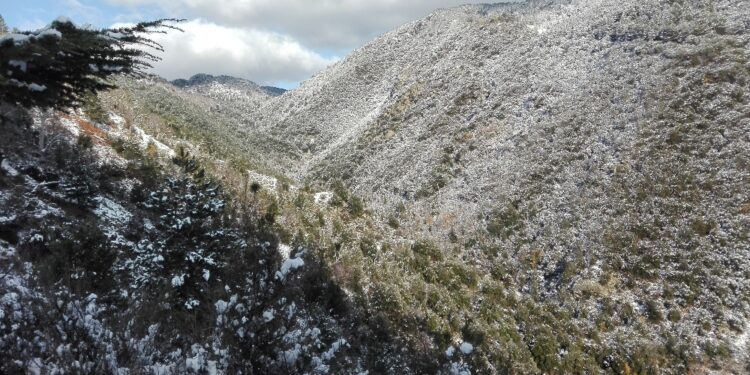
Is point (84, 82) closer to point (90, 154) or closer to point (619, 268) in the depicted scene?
point (90, 154)

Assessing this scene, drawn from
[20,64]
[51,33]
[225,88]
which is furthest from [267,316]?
[225,88]

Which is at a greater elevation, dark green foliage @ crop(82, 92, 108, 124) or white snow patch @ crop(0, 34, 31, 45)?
white snow patch @ crop(0, 34, 31, 45)

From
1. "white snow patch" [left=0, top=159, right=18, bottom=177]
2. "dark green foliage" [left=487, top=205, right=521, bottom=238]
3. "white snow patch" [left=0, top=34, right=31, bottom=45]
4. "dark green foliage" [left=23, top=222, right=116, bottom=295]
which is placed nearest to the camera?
"white snow patch" [left=0, top=34, right=31, bottom=45]

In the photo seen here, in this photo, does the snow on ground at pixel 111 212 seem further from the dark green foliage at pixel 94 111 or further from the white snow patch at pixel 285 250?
the dark green foliage at pixel 94 111

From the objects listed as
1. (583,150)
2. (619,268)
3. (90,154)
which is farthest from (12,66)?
→ (583,150)

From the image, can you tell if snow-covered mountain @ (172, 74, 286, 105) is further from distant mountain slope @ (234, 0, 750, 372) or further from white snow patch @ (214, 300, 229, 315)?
white snow patch @ (214, 300, 229, 315)

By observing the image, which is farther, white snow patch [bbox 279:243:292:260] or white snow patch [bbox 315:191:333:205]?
white snow patch [bbox 315:191:333:205]

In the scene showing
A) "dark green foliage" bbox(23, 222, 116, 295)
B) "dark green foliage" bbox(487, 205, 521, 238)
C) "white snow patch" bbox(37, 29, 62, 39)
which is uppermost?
"white snow patch" bbox(37, 29, 62, 39)

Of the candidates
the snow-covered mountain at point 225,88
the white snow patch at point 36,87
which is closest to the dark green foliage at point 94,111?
the white snow patch at point 36,87

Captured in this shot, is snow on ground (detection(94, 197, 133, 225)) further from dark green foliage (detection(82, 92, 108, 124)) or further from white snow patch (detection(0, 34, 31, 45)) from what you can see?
dark green foliage (detection(82, 92, 108, 124))

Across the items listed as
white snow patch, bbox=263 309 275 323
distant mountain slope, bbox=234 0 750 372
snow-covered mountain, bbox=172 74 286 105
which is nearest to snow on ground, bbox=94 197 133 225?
white snow patch, bbox=263 309 275 323

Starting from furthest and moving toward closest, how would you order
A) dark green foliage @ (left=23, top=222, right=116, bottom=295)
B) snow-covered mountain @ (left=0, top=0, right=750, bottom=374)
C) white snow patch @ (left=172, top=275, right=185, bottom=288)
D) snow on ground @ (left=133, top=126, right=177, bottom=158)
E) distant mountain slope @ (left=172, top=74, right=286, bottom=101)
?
distant mountain slope @ (left=172, top=74, right=286, bottom=101) < snow on ground @ (left=133, top=126, right=177, bottom=158) < snow-covered mountain @ (left=0, top=0, right=750, bottom=374) < white snow patch @ (left=172, top=275, right=185, bottom=288) < dark green foliage @ (left=23, top=222, right=116, bottom=295)

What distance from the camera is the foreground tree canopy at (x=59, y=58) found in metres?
5.67

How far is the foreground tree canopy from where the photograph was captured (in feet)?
18.6
